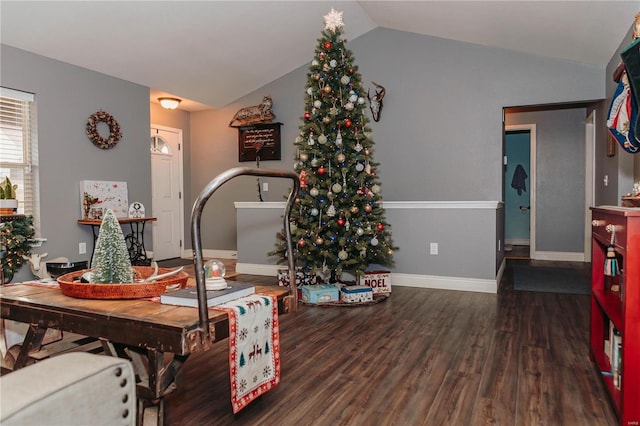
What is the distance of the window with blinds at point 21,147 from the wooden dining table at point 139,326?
10.1ft

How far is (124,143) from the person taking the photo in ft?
17.5

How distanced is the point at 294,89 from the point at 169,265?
303cm

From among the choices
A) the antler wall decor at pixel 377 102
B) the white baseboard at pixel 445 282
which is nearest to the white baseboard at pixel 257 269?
the white baseboard at pixel 445 282

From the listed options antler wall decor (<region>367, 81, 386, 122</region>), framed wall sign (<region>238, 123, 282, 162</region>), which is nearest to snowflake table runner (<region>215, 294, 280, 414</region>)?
antler wall decor (<region>367, 81, 386, 122</region>)

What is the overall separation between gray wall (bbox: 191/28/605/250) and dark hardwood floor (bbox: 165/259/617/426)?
1691 millimetres

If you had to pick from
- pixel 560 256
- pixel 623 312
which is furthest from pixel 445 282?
pixel 560 256

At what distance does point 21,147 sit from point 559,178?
6.96 meters

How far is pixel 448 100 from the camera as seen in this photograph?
5297 millimetres

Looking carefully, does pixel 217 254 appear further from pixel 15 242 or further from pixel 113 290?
pixel 113 290

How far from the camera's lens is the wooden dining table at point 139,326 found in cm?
133

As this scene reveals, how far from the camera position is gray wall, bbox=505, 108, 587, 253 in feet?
21.2

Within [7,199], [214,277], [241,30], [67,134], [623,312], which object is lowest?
[623,312]

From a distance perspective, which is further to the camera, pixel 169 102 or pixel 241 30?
pixel 169 102

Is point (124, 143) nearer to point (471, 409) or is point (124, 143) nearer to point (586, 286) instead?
point (471, 409)
